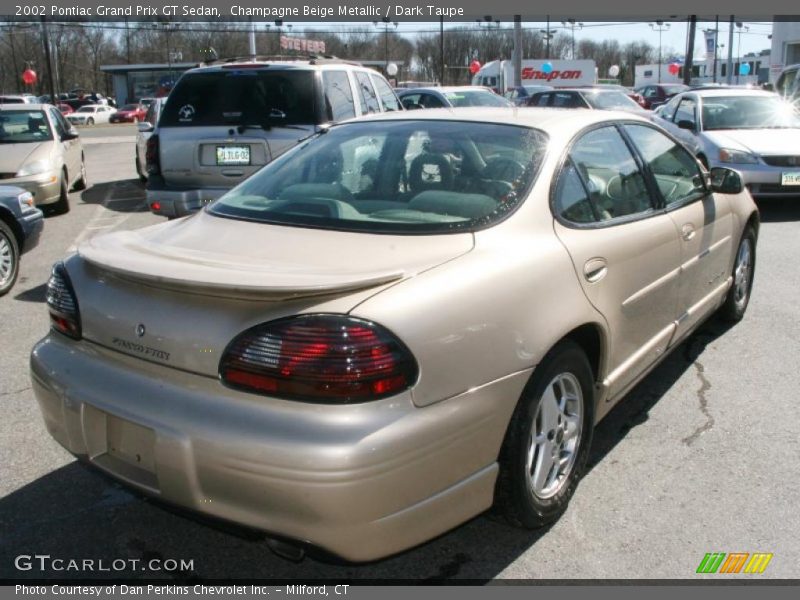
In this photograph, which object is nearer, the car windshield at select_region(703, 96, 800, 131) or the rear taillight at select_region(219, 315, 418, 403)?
the rear taillight at select_region(219, 315, 418, 403)

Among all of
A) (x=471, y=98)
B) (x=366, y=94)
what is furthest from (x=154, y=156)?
(x=471, y=98)

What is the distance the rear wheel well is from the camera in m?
3.01

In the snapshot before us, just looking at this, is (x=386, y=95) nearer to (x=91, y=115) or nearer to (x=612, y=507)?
(x=612, y=507)

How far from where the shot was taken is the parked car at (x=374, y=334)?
2188 mm

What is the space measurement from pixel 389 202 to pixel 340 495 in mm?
1364

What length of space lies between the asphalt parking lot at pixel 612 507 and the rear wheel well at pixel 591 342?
55 cm

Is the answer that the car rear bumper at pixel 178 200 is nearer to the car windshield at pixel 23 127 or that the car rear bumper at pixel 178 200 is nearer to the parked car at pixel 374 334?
the parked car at pixel 374 334

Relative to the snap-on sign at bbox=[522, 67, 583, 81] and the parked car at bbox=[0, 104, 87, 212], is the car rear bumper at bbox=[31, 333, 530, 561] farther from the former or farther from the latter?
the snap-on sign at bbox=[522, 67, 583, 81]

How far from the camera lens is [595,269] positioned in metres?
3.03

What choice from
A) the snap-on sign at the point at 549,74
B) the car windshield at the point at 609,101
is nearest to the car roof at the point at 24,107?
the car windshield at the point at 609,101

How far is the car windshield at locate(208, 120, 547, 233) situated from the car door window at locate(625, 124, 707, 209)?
1014 mm

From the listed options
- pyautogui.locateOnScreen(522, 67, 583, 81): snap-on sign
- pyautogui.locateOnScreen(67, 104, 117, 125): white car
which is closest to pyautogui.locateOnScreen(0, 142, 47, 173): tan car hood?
pyautogui.locateOnScreen(67, 104, 117, 125): white car

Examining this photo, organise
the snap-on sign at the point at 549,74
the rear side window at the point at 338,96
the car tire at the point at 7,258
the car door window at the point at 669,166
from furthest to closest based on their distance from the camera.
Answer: the snap-on sign at the point at 549,74 → the rear side window at the point at 338,96 → the car tire at the point at 7,258 → the car door window at the point at 669,166


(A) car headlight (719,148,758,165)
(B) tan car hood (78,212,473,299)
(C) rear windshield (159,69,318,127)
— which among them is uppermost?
(C) rear windshield (159,69,318,127)
